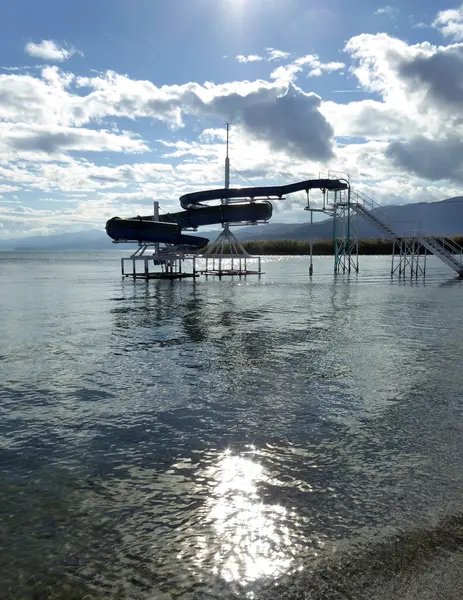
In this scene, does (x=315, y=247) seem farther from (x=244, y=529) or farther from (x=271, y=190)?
(x=244, y=529)

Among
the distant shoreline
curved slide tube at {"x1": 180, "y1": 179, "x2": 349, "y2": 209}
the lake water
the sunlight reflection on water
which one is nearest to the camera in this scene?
the lake water

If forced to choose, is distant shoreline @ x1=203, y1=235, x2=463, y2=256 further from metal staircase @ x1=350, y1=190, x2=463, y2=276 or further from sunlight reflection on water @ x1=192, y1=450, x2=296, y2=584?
sunlight reflection on water @ x1=192, y1=450, x2=296, y2=584

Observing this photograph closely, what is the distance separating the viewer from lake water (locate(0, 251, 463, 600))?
462 centimetres

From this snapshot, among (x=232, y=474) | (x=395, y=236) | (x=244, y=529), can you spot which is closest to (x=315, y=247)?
(x=395, y=236)

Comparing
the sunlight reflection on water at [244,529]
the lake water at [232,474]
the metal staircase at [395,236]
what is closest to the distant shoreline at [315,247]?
the metal staircase at [395,236]

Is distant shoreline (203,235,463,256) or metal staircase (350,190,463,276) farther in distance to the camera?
distant shoreline (203,235,463,256)

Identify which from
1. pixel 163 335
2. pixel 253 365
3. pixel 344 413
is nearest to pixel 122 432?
pixel 344 413

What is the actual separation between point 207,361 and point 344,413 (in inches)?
221

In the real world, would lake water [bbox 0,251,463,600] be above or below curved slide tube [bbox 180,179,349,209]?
below

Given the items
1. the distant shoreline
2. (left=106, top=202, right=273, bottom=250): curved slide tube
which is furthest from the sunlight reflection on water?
the distant shoreline

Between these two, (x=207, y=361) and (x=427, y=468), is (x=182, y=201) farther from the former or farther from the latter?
(x=427, y=468)

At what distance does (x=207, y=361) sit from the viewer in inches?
558

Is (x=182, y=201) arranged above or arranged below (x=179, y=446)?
above

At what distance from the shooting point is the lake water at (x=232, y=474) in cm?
462
